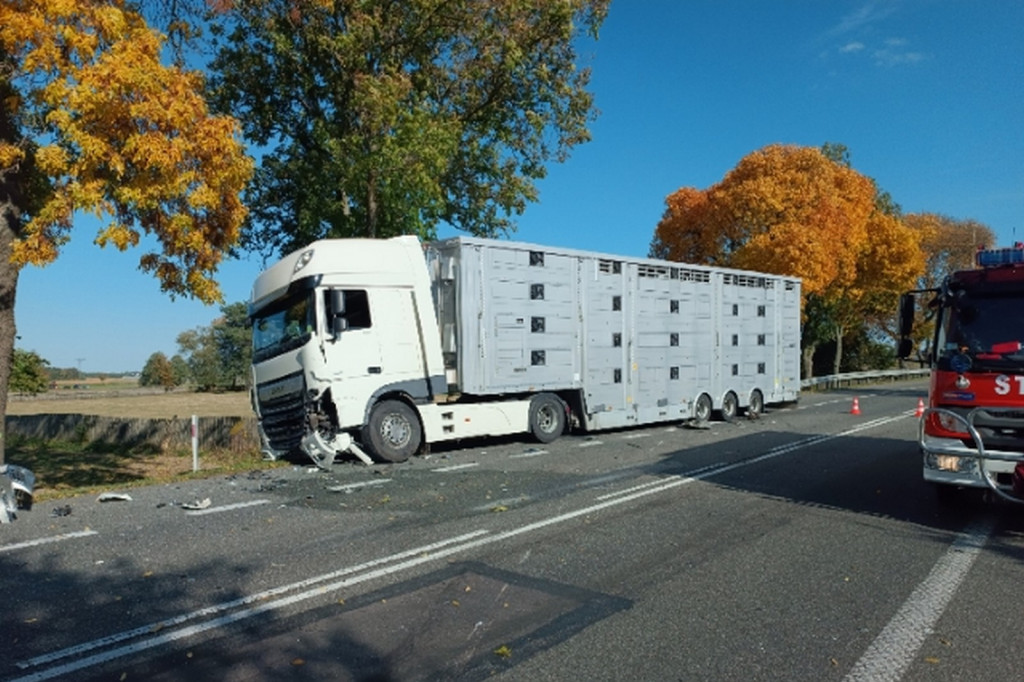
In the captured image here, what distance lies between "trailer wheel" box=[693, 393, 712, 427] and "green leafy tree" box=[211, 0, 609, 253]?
21.2 feet

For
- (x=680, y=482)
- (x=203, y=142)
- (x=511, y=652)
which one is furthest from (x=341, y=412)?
(x=511, y=652)

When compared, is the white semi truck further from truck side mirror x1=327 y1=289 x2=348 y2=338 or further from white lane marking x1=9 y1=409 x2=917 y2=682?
white lane marking x1=9 y1=409 x2=917 y2=682

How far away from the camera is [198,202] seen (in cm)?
985

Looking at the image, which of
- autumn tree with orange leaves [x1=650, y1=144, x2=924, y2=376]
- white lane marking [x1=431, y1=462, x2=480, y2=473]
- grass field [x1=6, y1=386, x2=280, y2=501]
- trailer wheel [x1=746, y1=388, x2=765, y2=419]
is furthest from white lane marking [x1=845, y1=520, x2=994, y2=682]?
autumn tree with orange leaves [x1=650, y1=144, x2=924, y2=376]

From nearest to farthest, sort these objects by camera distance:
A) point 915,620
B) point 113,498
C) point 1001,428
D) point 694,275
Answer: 1. point 915,620
2. point 1001,428
3. point 113,498
4. point 694,275

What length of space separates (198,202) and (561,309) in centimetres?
685

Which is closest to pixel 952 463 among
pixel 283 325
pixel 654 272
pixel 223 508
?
pixel 223 508

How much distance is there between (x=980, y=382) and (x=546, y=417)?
8524mm

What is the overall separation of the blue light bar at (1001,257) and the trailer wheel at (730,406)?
10988 mm

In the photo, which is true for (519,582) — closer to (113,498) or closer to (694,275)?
(113,498)

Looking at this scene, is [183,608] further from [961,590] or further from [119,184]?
[119,184]

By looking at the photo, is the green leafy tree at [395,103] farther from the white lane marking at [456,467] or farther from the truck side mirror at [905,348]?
the truck side mirror at [905,348]

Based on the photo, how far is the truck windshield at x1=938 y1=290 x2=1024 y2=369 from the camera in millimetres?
6477

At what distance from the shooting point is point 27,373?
1762 inches
